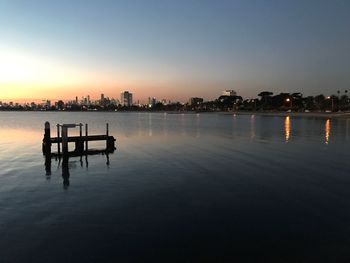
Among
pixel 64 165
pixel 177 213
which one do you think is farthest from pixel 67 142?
pixel 177 213

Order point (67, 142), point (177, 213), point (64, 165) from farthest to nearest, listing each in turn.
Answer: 1. point (67, 142)
2. point (64, 165)
3. point (177, 213)

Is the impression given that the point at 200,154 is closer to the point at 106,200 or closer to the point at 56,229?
the point at 106,200

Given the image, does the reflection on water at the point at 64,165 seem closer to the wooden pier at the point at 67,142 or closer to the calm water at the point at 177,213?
the calm water at the point at 177,213

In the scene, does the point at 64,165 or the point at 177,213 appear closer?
the point at 177,213

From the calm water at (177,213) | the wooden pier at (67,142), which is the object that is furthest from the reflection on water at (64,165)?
the wooden pier at (67,142)

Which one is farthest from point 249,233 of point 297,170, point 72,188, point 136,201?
point 297,170

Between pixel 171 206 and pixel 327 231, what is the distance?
5.89 metres

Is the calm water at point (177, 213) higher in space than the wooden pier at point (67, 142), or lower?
lower

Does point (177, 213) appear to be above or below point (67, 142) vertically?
below

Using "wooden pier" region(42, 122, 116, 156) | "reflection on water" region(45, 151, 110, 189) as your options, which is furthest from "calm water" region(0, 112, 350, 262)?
"wooden pier" region(42, 122, 116, 156)

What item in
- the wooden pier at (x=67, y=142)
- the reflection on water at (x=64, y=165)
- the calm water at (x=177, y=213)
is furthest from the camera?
the wooden pier at (x=67, y=142)

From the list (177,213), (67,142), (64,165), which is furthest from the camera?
(67,142)

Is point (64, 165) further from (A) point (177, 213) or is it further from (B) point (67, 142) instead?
(A) point (177, 213)

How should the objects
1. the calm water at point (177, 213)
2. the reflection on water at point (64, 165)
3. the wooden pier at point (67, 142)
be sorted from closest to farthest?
the calm water at point (177, 213), the reflection on water at point (64, 165), the wooden pier at point (67, 142)
